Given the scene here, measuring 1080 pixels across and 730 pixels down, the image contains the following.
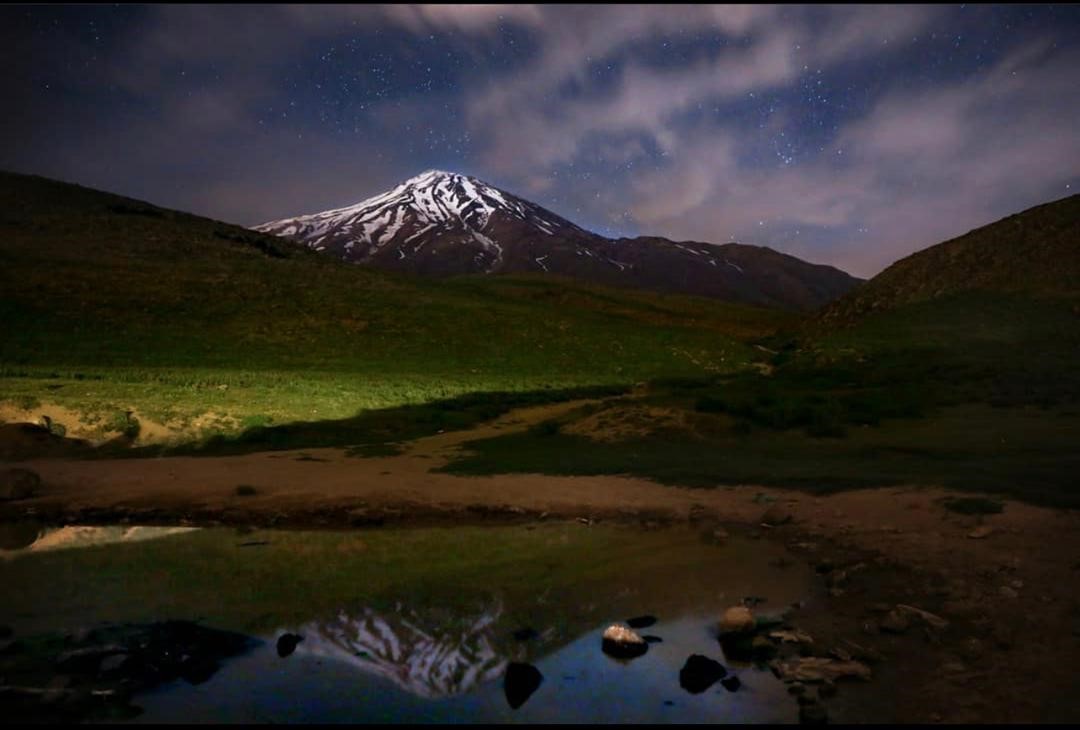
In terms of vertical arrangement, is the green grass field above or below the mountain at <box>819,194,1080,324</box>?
below

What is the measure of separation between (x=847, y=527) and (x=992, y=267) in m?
64.7

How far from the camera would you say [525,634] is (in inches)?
320

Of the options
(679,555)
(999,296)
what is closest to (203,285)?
(679,555)

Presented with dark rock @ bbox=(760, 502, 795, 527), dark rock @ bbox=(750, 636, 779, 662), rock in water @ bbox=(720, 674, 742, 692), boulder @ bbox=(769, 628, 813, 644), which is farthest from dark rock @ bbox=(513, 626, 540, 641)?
dark rock @ bbox=(760, 502, 795, 527)

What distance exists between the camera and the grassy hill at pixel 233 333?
1197 inches

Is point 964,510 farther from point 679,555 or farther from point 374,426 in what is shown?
point 374,426

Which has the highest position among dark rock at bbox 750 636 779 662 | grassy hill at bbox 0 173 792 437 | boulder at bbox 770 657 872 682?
grassy hill at bbox 0 173 792 437

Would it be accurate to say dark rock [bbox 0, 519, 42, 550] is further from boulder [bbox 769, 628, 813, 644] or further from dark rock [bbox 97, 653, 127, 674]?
boulder [bbox 769, 628, 813, 644]

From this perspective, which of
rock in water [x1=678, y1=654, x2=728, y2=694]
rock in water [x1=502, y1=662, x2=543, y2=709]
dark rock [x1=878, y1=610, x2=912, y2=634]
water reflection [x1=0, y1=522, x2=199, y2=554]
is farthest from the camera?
water reflection [x1=0, y1=522, x2=199, y2=554]

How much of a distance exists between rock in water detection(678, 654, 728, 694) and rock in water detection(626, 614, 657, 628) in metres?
1.24

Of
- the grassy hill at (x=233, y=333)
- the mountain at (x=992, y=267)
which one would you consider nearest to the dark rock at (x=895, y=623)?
the grassy hill at (x=233, y=333)

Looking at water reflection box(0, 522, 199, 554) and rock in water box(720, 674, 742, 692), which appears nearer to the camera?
rock in water box(720, 674, 742, 692)

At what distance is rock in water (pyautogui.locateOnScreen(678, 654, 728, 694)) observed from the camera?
675 centimetres

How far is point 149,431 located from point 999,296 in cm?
6095
